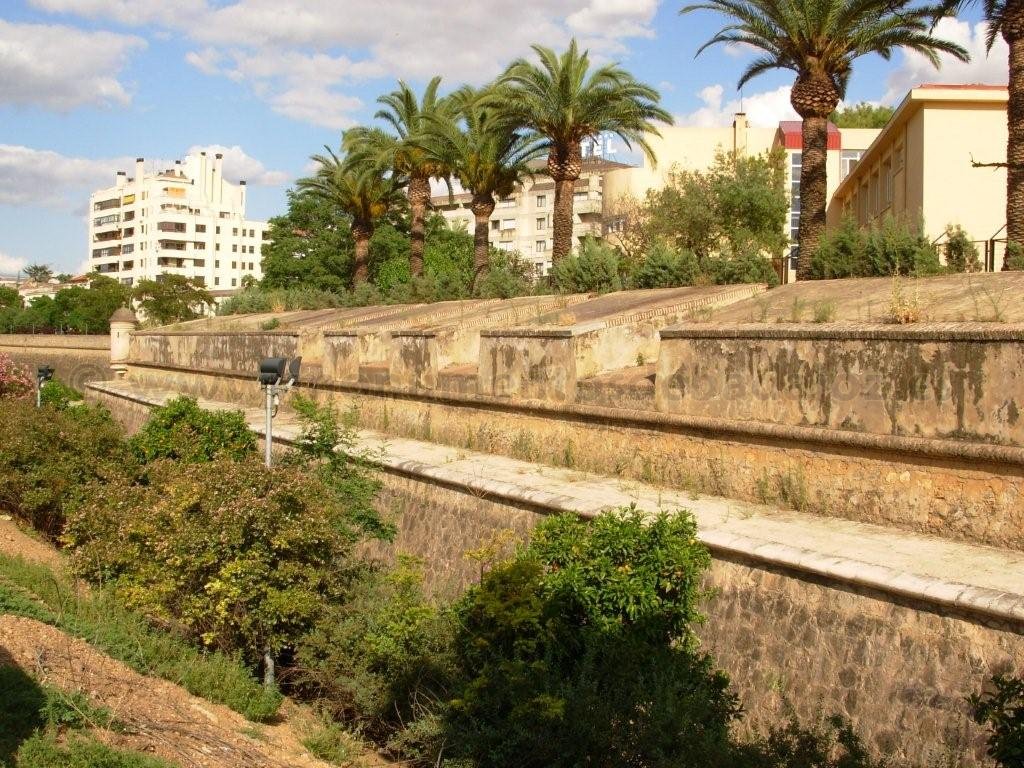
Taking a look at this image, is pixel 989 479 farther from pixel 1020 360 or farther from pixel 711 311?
pixel 711 311

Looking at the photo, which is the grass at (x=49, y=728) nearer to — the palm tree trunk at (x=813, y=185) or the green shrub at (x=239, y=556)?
the green shrub at (x=239, y=556)

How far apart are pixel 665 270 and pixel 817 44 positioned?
13.8 feet

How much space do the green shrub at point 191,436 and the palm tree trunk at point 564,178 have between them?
910 cm

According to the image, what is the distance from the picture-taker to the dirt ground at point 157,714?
5.78 meters

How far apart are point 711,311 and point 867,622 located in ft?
20.9

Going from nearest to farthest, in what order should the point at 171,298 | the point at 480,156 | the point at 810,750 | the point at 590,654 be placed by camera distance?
1. the point at 810,750
2. the point at 590,654
3. the point at 480,156
4. the point at 171,298

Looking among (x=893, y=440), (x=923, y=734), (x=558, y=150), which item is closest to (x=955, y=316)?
(x=893, y=440)

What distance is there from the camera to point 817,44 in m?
15.7

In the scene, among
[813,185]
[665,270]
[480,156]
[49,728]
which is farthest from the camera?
[480,156]

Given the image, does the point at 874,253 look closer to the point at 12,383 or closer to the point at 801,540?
the point at 801,540

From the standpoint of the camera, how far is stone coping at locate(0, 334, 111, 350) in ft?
118

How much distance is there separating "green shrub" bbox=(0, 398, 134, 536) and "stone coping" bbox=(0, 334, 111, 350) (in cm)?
2220

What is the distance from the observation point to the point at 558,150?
21234 mm

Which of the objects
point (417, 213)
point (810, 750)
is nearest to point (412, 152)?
point (417, 213)
